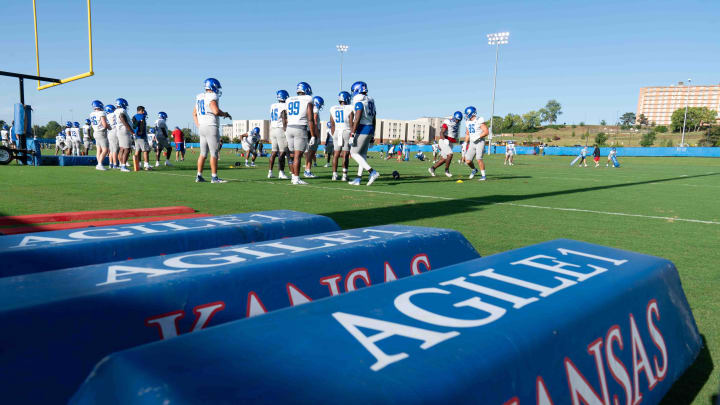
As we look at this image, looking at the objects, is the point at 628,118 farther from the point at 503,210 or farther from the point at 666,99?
the point at 503,210

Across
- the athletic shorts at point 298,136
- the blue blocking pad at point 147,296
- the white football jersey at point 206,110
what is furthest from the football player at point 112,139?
the blue blocking pad at point 147,296

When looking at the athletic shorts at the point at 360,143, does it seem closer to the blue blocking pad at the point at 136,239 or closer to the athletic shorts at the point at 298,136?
the athletic shorts at the point at 298,136

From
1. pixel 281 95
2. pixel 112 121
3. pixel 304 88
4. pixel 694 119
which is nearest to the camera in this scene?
pixel 304 88

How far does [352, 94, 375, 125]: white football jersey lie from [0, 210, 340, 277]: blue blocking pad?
596 centimetres

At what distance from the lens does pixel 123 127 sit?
34.3 ft

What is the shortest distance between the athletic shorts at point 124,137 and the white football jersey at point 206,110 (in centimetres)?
346

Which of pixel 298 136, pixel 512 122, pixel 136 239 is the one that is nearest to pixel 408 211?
pixel 136 239

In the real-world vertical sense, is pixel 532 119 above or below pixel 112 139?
above

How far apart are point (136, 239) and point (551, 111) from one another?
150m

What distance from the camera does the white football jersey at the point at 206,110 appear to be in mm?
7977

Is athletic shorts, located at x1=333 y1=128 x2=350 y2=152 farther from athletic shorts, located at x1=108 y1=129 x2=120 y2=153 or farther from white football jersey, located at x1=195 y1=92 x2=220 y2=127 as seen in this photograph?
athletic shorts, located at x1=108 y1=129 x2=120 y2=153

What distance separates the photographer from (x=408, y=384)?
0.73 meters

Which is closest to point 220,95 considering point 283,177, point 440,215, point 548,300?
point 283,177

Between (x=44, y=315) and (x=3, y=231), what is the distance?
2746 mm
